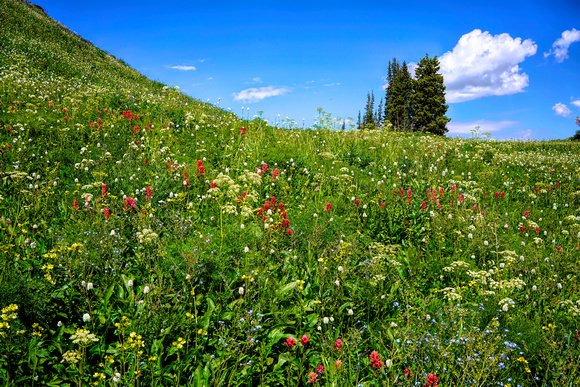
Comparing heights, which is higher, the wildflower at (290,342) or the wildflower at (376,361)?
the wildflower at (290,342)

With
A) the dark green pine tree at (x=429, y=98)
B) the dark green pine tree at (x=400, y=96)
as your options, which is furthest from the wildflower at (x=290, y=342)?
the dark green pine tree at (x=400, y=96)

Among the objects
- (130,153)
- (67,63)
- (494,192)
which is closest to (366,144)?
(494,192)

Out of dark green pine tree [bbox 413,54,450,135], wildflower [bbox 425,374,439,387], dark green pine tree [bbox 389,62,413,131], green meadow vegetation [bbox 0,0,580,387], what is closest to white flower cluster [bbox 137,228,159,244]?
green meadow vegetation [bbox 0,0,580,387]

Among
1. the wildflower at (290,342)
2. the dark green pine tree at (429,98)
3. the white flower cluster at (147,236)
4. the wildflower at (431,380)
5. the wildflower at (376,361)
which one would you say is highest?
the dark green pine tree at (429,98)

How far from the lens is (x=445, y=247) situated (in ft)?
17.3

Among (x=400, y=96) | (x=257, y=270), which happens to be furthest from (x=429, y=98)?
(x=257, y=270)

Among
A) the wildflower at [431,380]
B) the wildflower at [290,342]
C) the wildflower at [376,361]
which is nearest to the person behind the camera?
the wildflower at [431,380]

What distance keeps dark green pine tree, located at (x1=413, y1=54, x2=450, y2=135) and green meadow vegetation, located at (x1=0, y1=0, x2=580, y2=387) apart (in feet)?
125

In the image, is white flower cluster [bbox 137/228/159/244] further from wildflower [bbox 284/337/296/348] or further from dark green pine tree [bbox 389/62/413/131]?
dark green pine tree [bbox 389/62/413/131]

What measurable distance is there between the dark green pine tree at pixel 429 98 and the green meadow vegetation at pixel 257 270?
3811 centimetres

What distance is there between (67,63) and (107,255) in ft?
61.8

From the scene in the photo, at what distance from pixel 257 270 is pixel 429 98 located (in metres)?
46.9

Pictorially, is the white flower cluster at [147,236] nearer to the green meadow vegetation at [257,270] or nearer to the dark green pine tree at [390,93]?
the green meadow vegetation at [257,270]

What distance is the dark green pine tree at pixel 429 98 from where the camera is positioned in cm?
4322
